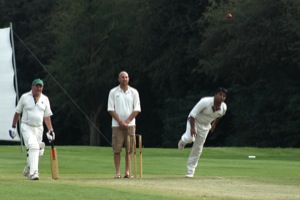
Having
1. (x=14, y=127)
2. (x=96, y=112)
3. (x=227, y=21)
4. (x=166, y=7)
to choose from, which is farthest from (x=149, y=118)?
(x=14, y=127)

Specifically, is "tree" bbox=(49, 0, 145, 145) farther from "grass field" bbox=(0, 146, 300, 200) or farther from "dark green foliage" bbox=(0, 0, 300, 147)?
"grass field" bbox=(0, 146, 300, 200)

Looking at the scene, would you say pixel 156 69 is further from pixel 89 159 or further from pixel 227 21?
pixel 89 159

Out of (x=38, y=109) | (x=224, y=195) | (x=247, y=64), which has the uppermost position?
(x=247, y=64)

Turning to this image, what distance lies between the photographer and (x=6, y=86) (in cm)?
3269

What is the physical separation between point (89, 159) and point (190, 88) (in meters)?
34.0

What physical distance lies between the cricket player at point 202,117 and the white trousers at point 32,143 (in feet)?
9.45

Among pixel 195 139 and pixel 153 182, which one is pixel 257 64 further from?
pixel 153 182

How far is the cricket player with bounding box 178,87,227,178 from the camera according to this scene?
1998 cm

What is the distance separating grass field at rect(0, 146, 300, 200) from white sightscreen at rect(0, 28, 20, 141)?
2.14m

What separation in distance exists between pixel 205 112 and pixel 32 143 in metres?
3.42

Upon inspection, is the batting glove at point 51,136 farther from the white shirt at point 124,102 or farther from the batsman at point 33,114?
the white shirt at point 124,102

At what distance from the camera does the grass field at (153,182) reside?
15414mm

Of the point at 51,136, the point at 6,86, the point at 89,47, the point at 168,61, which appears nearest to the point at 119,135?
the point at 51,136

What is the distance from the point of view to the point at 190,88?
63531 mm
